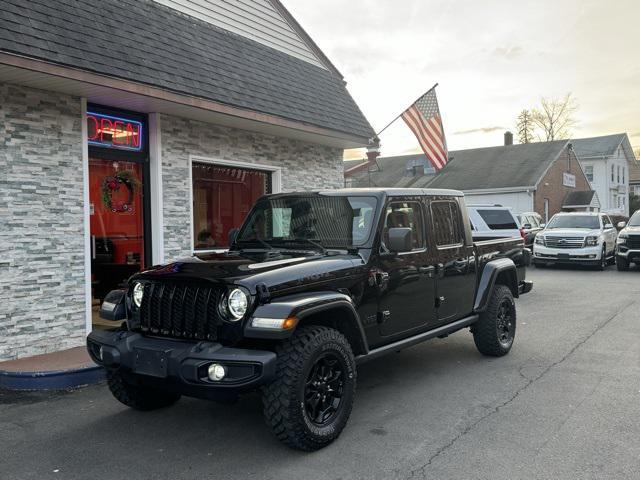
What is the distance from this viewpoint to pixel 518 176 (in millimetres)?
32906

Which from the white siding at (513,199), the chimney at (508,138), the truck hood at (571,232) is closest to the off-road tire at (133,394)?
the truck hood at (571,232)

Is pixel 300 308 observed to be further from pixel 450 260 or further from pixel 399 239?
pixel 450 260

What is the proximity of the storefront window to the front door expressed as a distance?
4.51 meters

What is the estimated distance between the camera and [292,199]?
558 centimetres

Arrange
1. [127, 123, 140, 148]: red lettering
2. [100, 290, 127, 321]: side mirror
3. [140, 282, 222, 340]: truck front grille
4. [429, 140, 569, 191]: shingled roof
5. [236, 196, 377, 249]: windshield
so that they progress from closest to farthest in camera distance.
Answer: [140, 282, 222, 340]: truck front grille, [100, 290, 127, 321]: side mirror, [236, 196, 377, 249]: windshield, [127, 123, 140, 148]: red lettering, [429, 140, 569, 191]: shingled roof

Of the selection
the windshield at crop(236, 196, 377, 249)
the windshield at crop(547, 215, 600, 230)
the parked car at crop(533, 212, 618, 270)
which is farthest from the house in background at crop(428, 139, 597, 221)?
the windshield at crop(236, 196, 377, 249)

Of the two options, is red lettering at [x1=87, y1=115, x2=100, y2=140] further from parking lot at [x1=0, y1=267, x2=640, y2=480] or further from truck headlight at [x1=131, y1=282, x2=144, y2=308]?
truck headlight at [x1=131, y1=282, x2=144, y2=308]

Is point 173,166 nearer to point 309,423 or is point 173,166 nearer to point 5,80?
point 5,80

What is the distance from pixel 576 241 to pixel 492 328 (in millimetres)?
12048

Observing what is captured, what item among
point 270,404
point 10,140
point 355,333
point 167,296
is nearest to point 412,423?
point 355,333

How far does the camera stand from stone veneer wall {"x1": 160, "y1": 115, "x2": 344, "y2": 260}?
27.4 feet

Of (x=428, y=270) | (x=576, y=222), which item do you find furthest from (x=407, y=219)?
(x=576, y=222)

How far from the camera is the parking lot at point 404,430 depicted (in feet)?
12.7

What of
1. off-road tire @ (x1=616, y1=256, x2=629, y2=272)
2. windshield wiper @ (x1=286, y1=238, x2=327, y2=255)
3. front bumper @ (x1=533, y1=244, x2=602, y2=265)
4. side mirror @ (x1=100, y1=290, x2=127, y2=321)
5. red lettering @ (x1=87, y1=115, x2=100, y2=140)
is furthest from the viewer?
front bumper @ (x1=533, y1=244, x2=602, y2=265)
